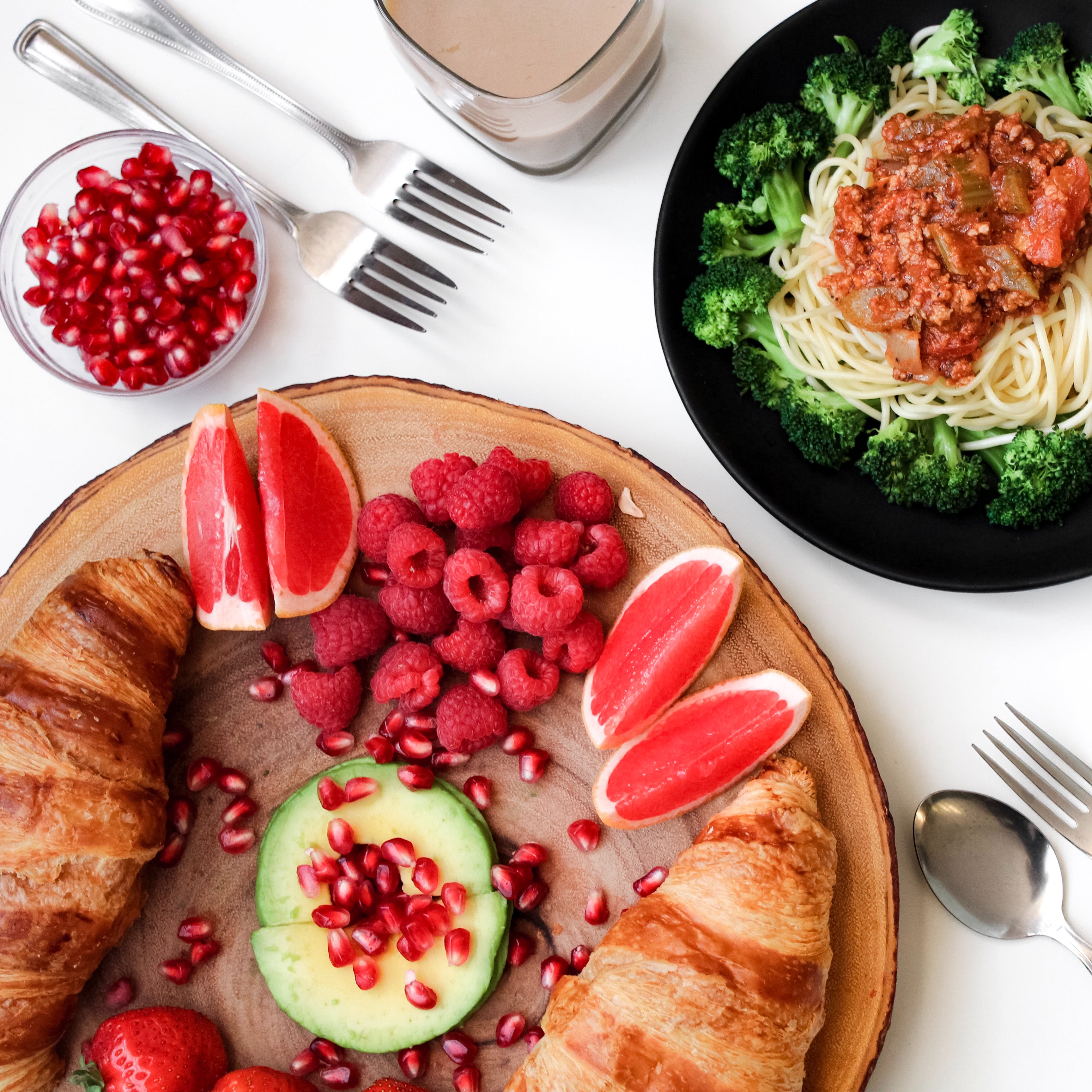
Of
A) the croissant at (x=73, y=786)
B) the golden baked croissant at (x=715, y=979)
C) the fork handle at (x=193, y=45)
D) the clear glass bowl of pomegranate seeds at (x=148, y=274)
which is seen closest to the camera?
the golden baked croissant at (x=715, y=979)

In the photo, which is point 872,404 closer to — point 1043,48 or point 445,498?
point 1043,48

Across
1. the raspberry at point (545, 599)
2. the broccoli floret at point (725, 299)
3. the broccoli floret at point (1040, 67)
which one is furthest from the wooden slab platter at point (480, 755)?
the broccoli floret at point (1040, 67)

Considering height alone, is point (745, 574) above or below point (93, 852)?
above

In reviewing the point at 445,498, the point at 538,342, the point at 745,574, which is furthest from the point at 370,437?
the point at 745,574

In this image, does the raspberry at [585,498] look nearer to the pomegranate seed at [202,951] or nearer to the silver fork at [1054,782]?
the silver fork at [1054,782]

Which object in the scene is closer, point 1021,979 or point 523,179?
point 1021,979

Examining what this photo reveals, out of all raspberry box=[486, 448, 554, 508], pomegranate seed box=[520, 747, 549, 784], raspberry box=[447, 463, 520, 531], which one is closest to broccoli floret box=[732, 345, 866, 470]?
raspberry box=[486, 448, 554, 508]

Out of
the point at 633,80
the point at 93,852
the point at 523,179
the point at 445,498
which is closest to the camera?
the point at 93,852

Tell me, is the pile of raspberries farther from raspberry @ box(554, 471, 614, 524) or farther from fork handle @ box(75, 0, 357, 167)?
fork handle @ box(75, 0, 357, 167)
